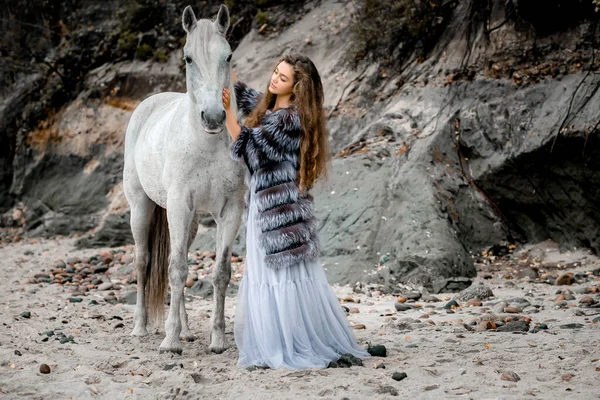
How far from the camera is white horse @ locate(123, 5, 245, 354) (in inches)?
158

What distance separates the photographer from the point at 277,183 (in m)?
4.12

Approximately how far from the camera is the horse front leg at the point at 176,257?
4.29 meters

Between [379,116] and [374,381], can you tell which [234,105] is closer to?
[374,381]

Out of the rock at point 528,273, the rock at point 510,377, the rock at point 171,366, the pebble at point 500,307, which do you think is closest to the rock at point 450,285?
the rock at point 528,273

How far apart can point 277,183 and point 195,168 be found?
57cm

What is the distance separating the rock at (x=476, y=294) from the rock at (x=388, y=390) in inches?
103

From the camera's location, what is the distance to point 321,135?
4266mm

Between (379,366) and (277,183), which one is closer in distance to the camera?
(379,366)

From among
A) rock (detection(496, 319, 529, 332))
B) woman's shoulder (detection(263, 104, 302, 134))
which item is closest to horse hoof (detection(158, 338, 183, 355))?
woman's shoulder (detection(263, 104, 302, 134))

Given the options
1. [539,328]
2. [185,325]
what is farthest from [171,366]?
[539,328]

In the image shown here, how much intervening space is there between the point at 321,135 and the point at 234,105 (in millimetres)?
607

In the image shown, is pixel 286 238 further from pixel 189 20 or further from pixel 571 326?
pixel 571 326

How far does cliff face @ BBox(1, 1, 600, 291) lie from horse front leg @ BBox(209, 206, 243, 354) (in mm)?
2409

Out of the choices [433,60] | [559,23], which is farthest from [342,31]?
[559,23]
